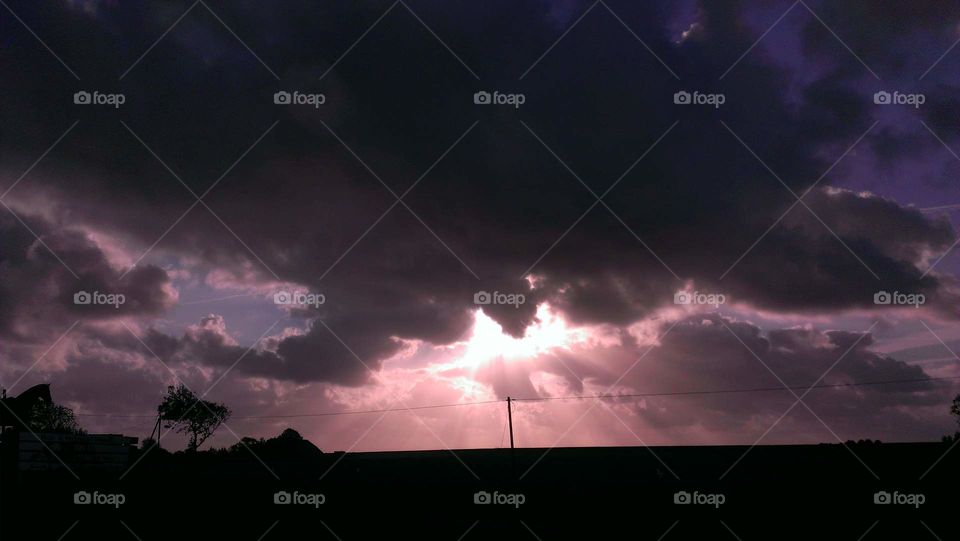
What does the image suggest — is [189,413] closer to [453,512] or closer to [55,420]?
[55,420]

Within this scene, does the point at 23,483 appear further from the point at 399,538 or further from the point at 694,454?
the point at 694,454

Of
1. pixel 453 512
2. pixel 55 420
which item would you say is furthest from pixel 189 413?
pixel 453 512

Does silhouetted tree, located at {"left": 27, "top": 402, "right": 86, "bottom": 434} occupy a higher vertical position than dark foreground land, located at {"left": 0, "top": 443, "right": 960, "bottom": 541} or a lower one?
higher

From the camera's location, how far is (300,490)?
24000 mm

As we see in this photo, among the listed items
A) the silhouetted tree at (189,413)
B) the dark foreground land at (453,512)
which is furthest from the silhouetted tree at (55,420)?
the dark foreground land at (453,512)

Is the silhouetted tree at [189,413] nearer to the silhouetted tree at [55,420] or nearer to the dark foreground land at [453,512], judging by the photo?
the silhouetted tree at [55,420]

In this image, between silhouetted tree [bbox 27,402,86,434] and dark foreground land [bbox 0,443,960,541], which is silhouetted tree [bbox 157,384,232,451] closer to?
silhouetted tree [bbox 27,402,86,434]

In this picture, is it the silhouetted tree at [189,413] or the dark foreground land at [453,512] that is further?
the silhouetted tree at [189,413]

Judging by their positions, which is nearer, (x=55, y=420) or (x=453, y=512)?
(x=453, y=512)

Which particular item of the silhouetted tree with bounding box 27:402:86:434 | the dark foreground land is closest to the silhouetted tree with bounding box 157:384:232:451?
the silhouetted tree with bounding box 27:402:86:434

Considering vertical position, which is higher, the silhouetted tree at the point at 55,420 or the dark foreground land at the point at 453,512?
the silhouetted tree at the point at 55,420

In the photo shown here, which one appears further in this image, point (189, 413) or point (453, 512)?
point (189, 413)

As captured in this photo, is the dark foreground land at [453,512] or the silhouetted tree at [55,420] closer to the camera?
the dark foreground land at [453,512]

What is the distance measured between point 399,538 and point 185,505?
333 inches
